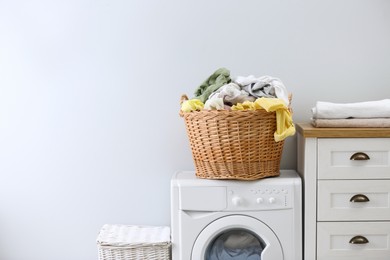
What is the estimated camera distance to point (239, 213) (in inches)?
103

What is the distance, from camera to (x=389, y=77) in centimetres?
297

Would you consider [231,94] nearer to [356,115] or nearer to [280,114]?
[280,114]

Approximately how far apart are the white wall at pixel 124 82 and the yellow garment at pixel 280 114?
479 mm

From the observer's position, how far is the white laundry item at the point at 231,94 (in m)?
2.55

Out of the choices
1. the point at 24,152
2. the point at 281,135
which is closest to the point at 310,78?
the point at 281,135

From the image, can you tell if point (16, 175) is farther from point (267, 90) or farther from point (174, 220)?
point (267, 90)

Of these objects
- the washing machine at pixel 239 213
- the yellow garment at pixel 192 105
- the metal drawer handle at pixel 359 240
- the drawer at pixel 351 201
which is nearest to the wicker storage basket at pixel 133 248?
the washing machine at pixel 239 213

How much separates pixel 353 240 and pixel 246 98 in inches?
32.0

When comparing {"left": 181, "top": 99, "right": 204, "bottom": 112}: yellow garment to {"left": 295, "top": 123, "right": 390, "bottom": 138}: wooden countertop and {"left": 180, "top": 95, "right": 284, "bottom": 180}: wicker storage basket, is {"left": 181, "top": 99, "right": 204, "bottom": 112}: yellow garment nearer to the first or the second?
{"left": 180, "top": 95, "right": 284, "bottom": 180}: wicker storage basket

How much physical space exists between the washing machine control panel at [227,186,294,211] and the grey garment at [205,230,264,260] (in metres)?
0.16

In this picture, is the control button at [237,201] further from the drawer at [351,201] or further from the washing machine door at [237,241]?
the drawer at [351,201]

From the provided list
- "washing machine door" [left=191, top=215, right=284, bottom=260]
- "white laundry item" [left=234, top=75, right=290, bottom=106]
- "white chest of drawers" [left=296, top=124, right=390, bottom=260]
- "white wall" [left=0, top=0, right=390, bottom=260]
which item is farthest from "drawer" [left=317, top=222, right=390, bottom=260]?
"white laundry item" [left=234, top=75, right=290, bottom=106]

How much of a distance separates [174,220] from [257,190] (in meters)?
0.40

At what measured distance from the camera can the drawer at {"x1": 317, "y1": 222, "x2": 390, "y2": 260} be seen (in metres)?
2.62
